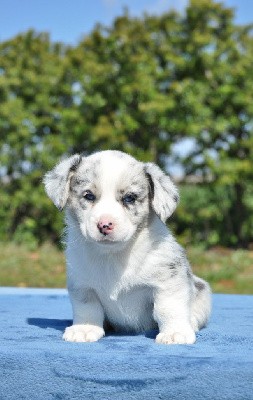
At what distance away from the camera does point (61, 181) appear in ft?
10.8

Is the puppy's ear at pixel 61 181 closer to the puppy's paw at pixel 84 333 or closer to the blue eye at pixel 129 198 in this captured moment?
the blue eye at pixel 129 198

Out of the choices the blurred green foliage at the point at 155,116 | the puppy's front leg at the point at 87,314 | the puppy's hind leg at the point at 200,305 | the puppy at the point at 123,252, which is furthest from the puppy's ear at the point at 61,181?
the blurred green foliage at the point at 155,116

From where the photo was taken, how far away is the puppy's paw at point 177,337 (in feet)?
10.1

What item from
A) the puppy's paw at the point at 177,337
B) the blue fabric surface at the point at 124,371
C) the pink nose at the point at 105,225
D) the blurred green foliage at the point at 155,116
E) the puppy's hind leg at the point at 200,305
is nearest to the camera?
the blue fabric surface at the point at 124,371

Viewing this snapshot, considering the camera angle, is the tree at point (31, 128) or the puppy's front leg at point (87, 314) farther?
the tree at point (31, 128)

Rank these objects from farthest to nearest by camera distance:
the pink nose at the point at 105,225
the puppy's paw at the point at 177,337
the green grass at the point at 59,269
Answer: the green grass at the point at 59,269 → the puppy's paw at the point at 177,337 → the pink nose at the point at 105,225

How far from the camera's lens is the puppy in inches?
122

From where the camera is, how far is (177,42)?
13.0 meters

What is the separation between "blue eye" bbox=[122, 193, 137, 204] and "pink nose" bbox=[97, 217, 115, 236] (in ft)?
0.63

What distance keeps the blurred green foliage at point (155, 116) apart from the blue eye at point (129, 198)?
9364 millimetres

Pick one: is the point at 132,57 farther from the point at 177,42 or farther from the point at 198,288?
the point at 198,288

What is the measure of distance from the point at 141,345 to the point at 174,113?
9985 millimetres

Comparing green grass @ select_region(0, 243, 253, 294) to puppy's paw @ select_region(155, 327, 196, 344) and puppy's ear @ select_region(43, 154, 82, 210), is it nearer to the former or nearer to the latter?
puppy's ear @ select_region(43, 154, 82, 210)

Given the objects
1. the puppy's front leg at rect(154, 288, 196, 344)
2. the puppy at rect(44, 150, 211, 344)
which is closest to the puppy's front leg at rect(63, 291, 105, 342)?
the puppy at rect(44, 150, 211, 344)
